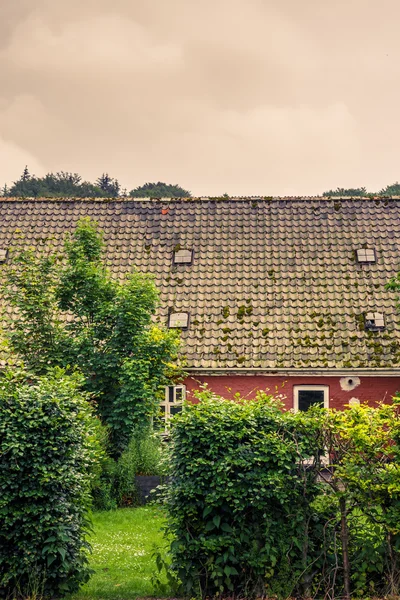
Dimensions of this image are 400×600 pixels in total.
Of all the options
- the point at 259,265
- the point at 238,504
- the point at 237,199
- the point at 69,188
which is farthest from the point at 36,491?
the point at 69,188

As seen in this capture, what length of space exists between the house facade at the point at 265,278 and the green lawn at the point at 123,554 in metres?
4.34

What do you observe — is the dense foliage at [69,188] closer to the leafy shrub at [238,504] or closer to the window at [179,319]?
the window at [179,319]

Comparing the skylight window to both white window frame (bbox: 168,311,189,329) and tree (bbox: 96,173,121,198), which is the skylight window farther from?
tree (bbox: 96,173,121,198)

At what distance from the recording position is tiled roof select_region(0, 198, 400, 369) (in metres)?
18.5

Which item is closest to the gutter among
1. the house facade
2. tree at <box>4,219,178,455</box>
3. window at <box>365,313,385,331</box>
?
the house facade

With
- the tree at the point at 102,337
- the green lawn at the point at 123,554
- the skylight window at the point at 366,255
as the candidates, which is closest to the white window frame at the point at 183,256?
the skylight window at the point at 366,255

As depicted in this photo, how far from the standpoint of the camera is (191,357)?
1842 centimetres

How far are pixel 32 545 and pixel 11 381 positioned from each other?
1841mm

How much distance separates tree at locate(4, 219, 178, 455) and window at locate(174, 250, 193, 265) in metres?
5.07

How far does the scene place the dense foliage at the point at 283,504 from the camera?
8.36 meters

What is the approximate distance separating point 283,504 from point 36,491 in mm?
2732

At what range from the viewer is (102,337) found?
51.0 ft

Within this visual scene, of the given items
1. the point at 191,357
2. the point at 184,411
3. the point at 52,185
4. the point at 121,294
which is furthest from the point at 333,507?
the point at 52,185

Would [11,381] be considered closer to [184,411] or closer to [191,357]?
[184,411]
